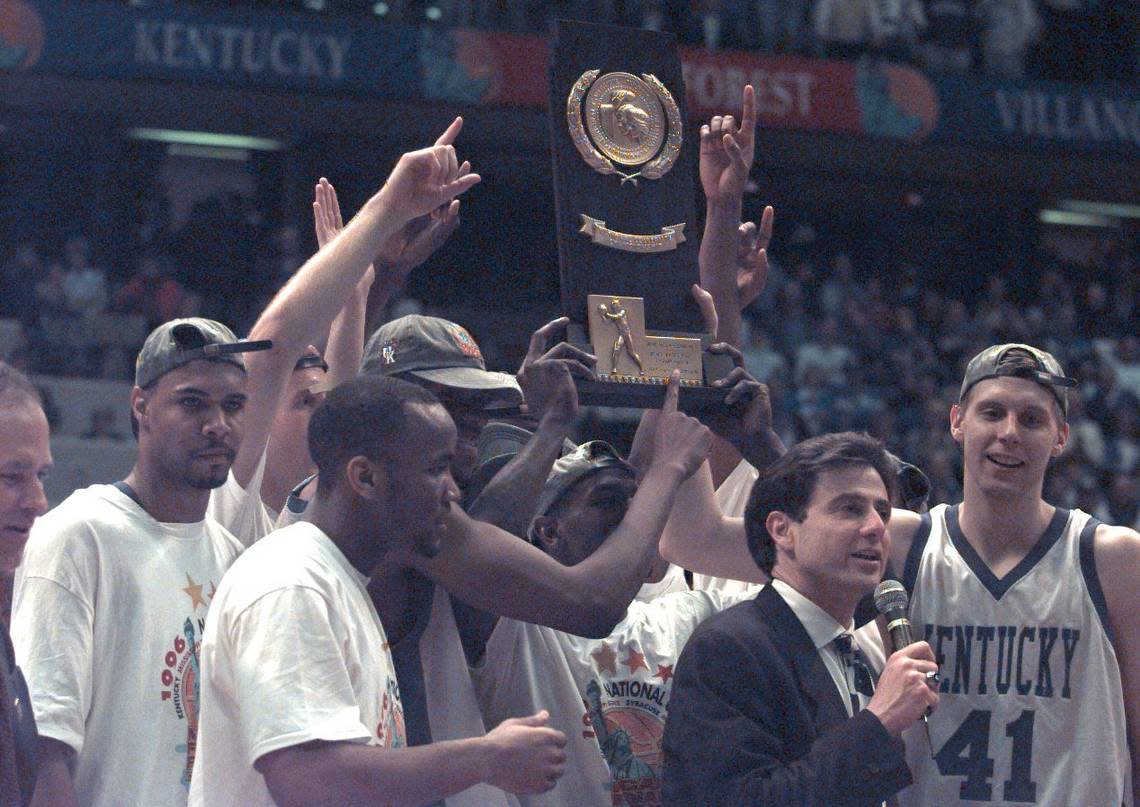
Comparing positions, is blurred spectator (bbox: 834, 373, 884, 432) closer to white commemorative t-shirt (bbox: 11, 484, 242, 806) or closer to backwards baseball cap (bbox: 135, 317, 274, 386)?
backwards baseball cap (bbox: 135, 317, 274, 386)

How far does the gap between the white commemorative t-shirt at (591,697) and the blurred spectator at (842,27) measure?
1342cm

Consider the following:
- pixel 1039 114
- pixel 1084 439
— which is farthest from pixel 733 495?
pixel 1039 114

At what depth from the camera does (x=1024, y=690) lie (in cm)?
347

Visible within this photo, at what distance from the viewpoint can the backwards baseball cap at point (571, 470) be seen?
339 centimetres

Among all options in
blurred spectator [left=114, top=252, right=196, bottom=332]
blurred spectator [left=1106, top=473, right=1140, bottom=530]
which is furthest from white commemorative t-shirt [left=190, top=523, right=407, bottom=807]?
blurred spectator [left=1106, top=473, right=1140, bottom=530]

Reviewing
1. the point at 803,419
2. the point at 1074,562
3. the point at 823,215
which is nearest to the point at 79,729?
the point at 1074,562

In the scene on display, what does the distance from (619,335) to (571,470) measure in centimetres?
30

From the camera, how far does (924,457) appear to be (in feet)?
43.8

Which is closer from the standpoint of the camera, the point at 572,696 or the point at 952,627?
the point at 572,696

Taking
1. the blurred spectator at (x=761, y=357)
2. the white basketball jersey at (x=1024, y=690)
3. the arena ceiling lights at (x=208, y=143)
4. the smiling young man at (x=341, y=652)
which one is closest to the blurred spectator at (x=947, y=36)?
the blurred spectator at (x=761, y=357)

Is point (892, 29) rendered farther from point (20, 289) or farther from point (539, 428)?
point (539, 428)

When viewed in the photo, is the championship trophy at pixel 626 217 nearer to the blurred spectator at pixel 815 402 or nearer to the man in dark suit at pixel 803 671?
the man in dark suit at pixel 803 671

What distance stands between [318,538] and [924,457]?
11218mm

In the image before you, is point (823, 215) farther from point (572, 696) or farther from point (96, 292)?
point (572, 696)
